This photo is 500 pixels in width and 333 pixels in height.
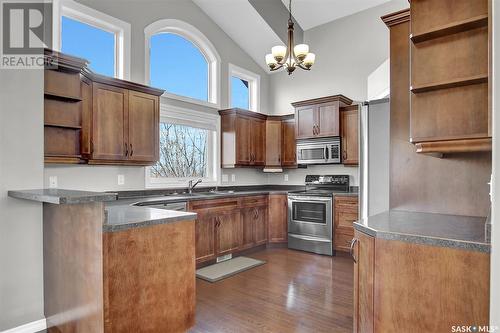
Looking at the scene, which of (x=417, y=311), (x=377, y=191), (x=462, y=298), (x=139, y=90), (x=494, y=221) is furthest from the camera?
(x=139, y=90)

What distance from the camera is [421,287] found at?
145 cm

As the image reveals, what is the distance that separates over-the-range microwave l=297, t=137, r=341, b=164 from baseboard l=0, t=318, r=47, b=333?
159 inches

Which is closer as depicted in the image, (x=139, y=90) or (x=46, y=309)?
(x=46, y=309)

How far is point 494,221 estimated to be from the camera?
122 cm

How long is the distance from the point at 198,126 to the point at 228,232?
1738 millimetres

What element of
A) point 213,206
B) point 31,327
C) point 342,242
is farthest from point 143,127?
point 342,242

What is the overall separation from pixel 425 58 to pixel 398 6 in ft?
11.8

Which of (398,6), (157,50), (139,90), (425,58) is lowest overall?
(425,58)

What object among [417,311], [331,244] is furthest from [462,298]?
[331,244]

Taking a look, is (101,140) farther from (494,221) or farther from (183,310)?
(494,221)

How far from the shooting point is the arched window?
4332 millimetres

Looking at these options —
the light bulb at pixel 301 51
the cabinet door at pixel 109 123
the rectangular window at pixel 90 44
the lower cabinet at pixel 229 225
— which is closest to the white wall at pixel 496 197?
the light bulb at pixel 301 51

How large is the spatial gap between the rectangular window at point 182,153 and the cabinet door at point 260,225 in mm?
1071

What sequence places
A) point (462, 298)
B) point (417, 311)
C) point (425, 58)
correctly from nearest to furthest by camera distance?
point (462, 298), point (417, 311), point (425, 58)
